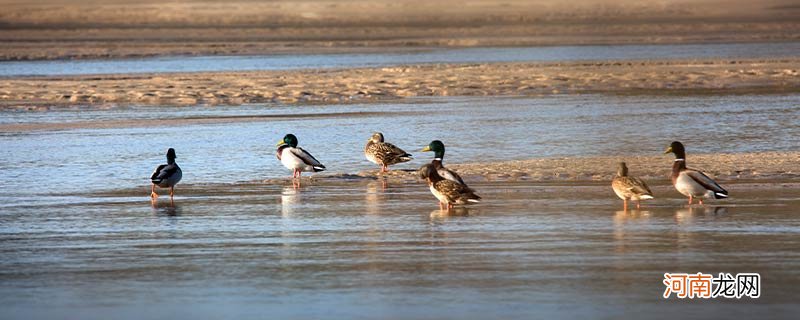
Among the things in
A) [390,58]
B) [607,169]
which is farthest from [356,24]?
[607,169]

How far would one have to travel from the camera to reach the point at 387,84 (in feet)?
102

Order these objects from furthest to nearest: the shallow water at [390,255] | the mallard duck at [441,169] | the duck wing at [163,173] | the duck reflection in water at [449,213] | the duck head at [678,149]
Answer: the duck wing at [163,173]
the duck head at [678,149]
the mallard duck at [441,169]
the duck reflection in water at [449,213]
the shallow water at [390,255]

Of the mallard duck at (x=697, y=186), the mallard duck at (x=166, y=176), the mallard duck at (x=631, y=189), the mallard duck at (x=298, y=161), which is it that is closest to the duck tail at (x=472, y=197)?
the mallard duck at (x=631, y=189)

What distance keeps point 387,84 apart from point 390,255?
21378 millimetres

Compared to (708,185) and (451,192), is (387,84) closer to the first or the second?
(451,192)

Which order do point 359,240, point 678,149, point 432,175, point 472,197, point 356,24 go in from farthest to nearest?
Result: 1. point 356,24
2. point 678,149
3. point 432,175
4. point 472,197
5. point 359,240

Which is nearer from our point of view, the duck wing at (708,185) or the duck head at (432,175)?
the duck wing at (708,185)

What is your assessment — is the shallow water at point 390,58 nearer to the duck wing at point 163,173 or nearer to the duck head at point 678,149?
the duck wing at point 163,173

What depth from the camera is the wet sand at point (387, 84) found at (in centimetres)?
2908

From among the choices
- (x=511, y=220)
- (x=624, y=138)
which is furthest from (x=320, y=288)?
(x=624, y=138)

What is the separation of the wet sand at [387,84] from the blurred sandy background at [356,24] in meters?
14.3

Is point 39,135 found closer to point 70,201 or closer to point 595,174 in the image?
point 70,201

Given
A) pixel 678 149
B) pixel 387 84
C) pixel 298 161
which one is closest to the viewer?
pixel 678 149

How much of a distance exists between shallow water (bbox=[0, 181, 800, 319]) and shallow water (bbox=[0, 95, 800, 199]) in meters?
2.52
